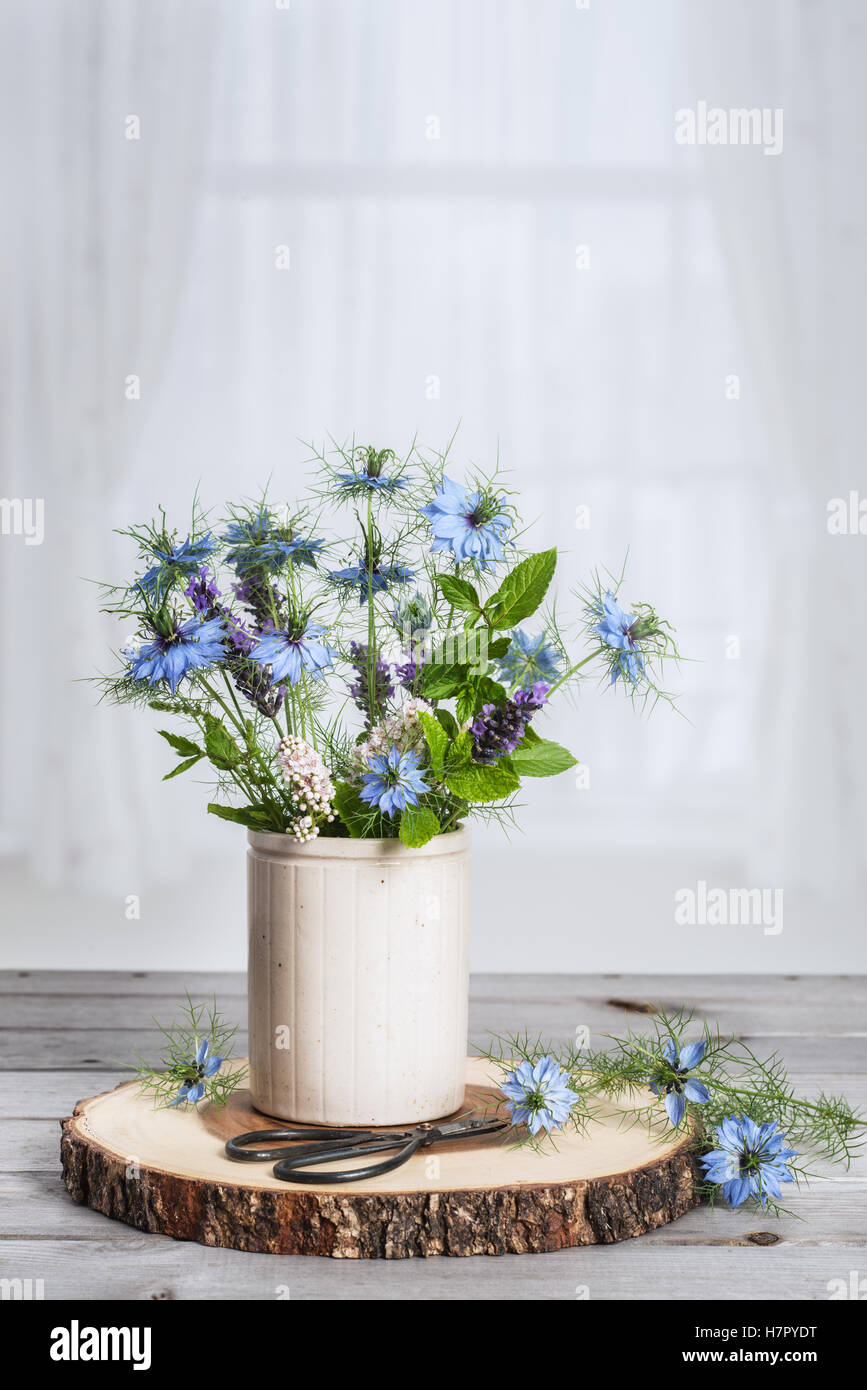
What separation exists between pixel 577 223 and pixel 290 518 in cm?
118

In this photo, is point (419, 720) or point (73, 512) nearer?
point (419, 720)

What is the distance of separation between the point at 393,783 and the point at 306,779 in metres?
0.07

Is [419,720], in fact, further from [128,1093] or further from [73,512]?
[73,512]

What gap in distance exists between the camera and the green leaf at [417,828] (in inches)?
39.6

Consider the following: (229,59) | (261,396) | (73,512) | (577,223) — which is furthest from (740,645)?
(229,59)

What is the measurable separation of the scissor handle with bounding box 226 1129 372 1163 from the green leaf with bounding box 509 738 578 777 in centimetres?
28

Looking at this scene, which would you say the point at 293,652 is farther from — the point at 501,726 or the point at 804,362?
the point at 804,362

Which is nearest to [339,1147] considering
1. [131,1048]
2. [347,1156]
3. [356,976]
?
[347,1156]

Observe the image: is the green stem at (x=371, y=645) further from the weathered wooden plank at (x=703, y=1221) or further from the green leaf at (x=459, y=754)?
the weathered wooden plank at (x=703, y=1221)

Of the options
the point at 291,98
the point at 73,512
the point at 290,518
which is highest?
the point at 291,98

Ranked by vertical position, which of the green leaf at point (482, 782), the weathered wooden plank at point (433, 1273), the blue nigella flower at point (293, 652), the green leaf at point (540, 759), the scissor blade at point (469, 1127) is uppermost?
the blue nigella flower at point (293, 652)

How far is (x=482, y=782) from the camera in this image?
1017 millimetres

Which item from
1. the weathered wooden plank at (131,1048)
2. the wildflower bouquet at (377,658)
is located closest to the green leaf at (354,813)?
the wildflower bouquet at (377,658)

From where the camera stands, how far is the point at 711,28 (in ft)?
6.95
